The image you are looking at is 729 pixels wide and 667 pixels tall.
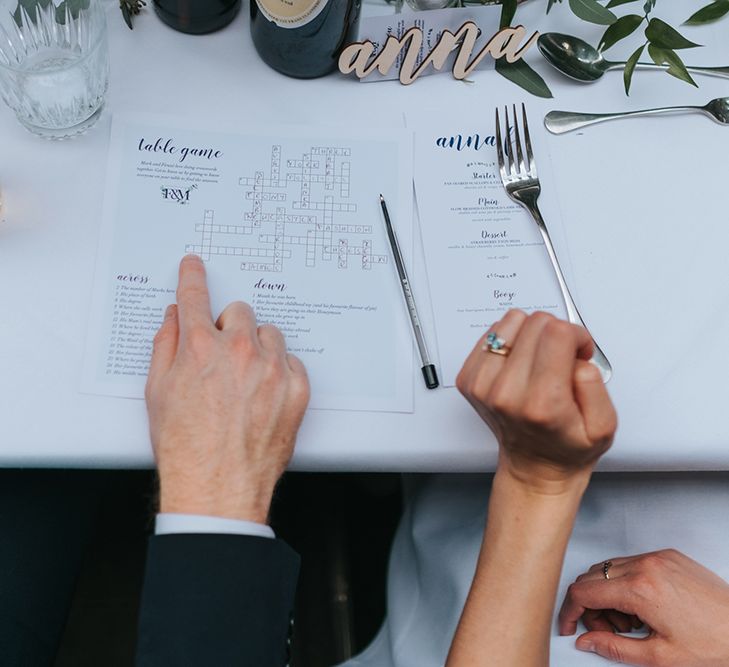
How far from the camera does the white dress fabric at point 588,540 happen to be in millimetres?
738

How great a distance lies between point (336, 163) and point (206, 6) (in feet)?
0.70

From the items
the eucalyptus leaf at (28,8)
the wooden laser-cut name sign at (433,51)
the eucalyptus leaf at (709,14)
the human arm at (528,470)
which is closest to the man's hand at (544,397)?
the human arm at (528,470)

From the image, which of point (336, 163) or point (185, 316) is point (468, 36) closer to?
point (336, 163)

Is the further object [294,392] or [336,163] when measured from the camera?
[336,163]

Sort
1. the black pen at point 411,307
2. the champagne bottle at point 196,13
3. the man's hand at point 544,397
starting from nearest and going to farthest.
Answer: the man's hand at point 544,397
the black pen at point 411,307
the champagne bottle at point 196,13

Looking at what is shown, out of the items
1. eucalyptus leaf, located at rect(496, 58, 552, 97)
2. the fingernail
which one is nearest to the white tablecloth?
eucalyptus leaf, located at rect(496, 58, 552, 97)

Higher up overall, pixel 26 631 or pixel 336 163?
pixel 336 163

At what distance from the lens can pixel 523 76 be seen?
808mm

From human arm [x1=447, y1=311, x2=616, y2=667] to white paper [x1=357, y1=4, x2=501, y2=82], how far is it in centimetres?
34

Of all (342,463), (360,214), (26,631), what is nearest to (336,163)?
(360,214)

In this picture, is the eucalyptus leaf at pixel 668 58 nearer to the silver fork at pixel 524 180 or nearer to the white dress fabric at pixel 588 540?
the silver fork at pixel 524 180

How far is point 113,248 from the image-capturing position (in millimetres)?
692

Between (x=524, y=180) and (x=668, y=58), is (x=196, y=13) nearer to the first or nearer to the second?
(x=524, y=180)

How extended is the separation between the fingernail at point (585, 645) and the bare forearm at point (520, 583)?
0.10 meters
